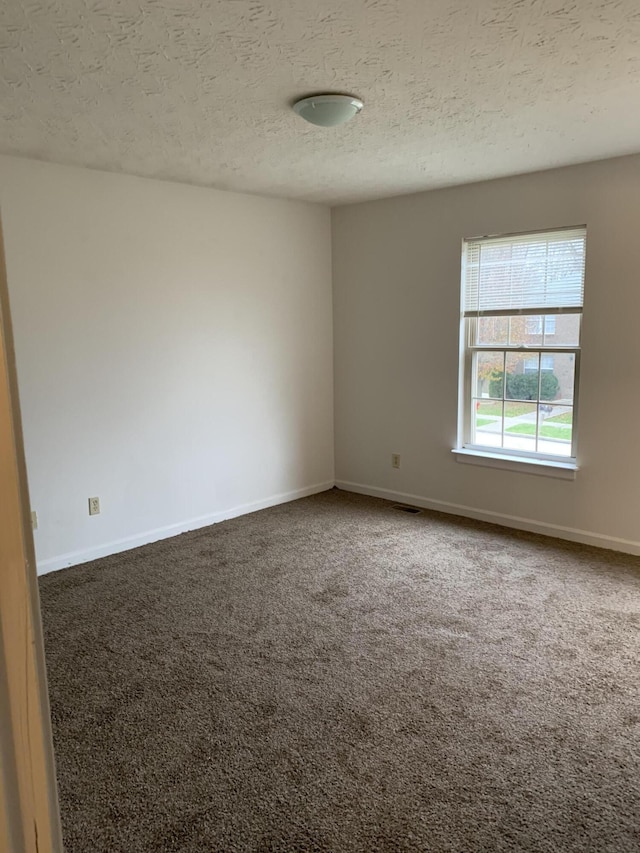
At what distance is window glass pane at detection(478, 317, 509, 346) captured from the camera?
427 cm

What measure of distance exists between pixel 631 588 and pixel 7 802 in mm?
3486

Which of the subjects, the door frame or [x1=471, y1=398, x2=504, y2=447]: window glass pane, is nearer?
the door frame

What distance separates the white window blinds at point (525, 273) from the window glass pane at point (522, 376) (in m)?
0.31

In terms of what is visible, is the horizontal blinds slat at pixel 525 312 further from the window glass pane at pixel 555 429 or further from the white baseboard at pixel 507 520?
the white baseboard at pixel 507 520

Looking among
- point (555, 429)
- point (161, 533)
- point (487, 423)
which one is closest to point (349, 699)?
point (161, 533)

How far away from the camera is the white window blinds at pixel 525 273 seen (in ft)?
12.8

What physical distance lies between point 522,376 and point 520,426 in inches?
14.0

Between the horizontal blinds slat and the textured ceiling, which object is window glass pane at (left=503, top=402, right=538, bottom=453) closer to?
the horizontal blinds slat

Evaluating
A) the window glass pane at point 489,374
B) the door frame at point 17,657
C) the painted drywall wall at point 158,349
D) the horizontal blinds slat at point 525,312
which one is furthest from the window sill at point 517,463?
the door frame at point 17,657

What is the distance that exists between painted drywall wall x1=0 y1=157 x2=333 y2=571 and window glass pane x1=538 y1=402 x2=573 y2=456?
1.89 m

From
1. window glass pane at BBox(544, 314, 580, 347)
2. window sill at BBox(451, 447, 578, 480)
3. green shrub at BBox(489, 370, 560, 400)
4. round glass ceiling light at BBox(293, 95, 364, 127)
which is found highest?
round glass ceiling light at BBox(293, 95, 364, 127)

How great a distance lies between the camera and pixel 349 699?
2.42 meters

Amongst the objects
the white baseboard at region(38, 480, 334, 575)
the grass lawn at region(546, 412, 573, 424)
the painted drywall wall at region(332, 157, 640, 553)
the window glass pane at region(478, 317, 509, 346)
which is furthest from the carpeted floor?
the window glass pane at region(478, 317, 509, 346)

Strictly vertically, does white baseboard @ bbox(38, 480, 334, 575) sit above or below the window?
below
